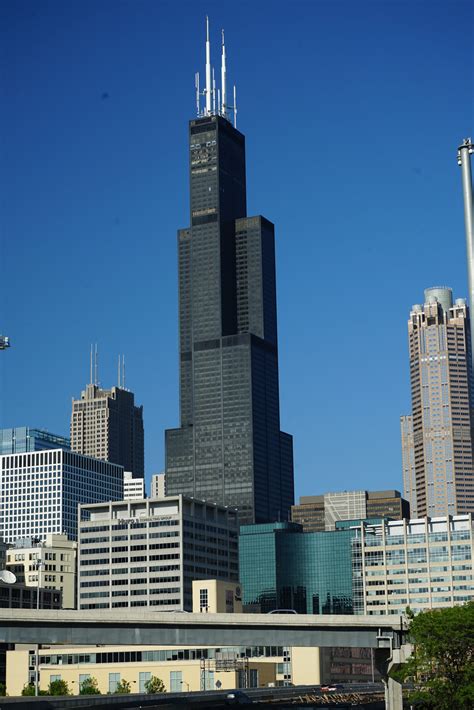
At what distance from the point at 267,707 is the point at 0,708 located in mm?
37361

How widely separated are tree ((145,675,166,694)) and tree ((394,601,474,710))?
79398mm

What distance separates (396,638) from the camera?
397ft

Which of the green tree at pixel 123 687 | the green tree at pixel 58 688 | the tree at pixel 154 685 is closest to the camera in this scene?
the tree at pixel 154 685

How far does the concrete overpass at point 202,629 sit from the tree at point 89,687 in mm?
65281

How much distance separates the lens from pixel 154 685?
178 metres

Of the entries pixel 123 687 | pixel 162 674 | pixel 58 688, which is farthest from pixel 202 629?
pixel 58 688

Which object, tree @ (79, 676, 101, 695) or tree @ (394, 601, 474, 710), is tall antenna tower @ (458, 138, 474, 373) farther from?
tree @ (79, 676, 101, 695)

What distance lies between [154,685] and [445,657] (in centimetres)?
8404

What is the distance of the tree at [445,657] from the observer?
100375 mm

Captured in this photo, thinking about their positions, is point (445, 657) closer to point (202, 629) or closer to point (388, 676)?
point (388, 676)

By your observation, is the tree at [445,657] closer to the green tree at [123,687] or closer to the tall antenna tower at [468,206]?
the tall antenna tower at [468,206]

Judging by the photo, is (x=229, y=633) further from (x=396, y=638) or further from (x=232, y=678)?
(x=232, y=678)

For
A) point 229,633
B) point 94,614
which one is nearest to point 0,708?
point 94,614

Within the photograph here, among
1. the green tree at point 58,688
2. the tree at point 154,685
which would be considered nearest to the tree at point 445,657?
the tree at point 154,685
